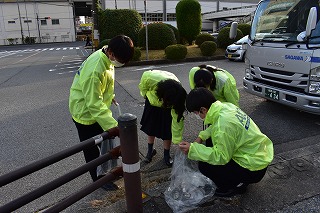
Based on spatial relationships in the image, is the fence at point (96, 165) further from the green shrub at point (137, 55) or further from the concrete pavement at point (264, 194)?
the green shrub at point (137, 55)

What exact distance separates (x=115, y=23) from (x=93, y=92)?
42.0 ft

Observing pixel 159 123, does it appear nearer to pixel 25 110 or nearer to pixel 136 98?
pixel 136 98

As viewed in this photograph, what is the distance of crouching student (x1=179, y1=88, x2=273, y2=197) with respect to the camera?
206 cm

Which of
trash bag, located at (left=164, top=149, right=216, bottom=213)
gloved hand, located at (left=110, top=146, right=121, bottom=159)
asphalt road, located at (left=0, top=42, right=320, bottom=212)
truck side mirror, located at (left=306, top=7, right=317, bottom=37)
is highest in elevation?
truck side mirror, located at (left=306, top=7, right=317, bottom=37)

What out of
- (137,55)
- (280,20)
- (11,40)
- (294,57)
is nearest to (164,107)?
(294,57)

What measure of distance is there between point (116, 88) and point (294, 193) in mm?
5983

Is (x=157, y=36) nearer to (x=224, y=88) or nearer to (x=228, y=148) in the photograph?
(x=224, y=88)

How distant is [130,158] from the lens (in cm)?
191

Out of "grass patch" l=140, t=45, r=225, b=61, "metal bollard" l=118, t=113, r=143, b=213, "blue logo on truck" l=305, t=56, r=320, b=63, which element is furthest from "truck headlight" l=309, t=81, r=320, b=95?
"grass patch" l=140, t=45, r=225, b=61

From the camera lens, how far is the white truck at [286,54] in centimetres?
386

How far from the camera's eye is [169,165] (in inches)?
129

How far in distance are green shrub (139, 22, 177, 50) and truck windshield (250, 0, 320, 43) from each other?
9.13m

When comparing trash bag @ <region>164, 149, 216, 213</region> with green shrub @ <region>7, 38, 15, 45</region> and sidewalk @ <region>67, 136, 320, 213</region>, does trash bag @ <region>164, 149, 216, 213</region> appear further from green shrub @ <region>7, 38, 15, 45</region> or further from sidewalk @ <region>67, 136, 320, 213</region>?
green shrub @ <region>7, 38, 15, 45</region>

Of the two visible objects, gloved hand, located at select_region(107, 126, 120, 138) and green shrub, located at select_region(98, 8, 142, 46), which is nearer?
gloved hand, located at select_region(107, 126, 120, 138)
